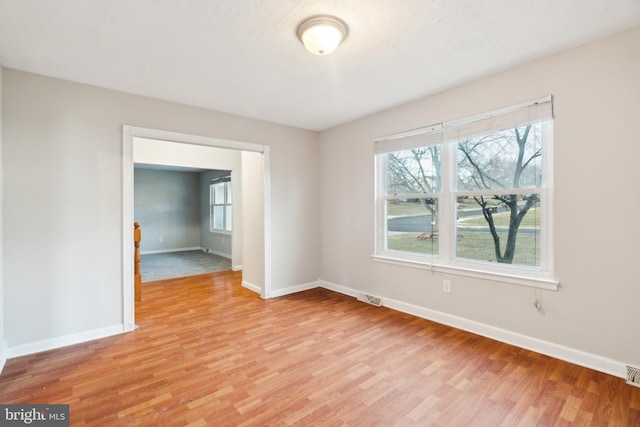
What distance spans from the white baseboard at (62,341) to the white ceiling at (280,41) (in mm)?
2352

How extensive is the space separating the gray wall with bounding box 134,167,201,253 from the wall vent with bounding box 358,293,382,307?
641 centimetres

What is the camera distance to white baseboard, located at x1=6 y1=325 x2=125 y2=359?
242 centimetres

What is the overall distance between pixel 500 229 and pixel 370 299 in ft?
5.79

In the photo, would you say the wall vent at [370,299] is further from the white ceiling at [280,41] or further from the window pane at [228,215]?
the window pane at [228,215]

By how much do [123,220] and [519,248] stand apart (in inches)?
150

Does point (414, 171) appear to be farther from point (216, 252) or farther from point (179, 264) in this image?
point (216, 252)

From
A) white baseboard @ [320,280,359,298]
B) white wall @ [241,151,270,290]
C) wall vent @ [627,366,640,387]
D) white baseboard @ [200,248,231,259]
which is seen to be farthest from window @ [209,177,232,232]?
wall vent @ [627,366,640,387]

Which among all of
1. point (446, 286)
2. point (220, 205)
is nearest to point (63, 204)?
point (446, 286)

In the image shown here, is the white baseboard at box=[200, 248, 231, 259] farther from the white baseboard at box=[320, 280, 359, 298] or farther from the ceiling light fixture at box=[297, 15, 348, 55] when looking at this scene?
the ceiling light fixture at box=[297, 15, 348, 55]

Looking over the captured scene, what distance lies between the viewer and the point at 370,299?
376 cm

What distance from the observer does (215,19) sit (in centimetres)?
183

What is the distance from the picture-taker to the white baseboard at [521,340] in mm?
2100

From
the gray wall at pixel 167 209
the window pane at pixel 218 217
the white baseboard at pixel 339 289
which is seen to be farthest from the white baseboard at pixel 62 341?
the gray wall at pixel 167 209

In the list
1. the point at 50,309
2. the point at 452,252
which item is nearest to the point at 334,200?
the point at 452,252
